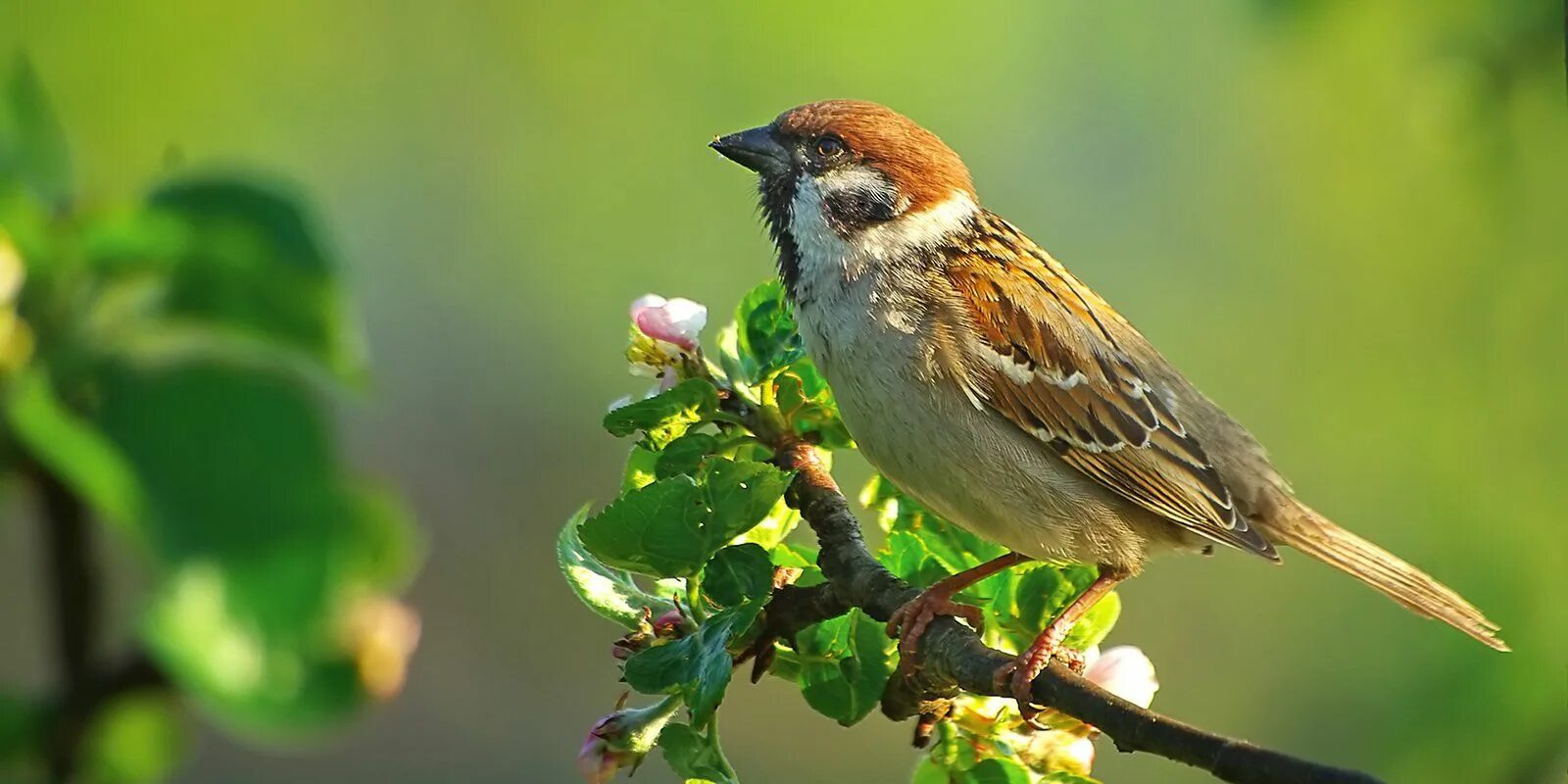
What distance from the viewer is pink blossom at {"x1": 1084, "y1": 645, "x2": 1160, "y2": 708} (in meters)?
1.35

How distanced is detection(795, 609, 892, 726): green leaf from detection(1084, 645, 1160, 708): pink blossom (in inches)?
7.3

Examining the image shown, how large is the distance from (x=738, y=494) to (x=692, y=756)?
20cm

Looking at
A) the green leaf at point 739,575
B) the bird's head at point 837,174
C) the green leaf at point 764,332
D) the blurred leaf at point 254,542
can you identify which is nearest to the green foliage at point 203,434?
the blurred leaf at point 254,542

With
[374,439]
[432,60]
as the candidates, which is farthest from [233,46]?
[374,439]

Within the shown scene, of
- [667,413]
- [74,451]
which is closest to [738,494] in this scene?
[667,413]

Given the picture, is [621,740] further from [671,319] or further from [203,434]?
[203,434]

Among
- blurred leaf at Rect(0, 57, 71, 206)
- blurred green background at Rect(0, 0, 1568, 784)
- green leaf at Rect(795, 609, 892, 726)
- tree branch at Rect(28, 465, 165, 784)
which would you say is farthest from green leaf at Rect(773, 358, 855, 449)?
blurred green background at Rect(0, 0, 1568, 784)

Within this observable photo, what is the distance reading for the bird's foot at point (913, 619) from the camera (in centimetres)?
129

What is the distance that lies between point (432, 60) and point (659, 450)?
11.1 ft

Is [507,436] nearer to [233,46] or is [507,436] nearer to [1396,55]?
[233,46]

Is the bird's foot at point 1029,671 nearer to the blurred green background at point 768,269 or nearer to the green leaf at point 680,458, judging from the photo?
the green leaf at point 680,458

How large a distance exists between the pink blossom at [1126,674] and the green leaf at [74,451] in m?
0.96

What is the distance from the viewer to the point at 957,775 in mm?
1328

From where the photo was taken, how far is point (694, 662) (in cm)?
123
